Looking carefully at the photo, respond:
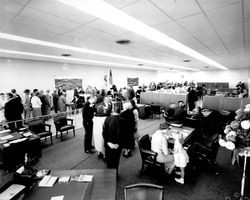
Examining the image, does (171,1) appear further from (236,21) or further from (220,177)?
(220,177)

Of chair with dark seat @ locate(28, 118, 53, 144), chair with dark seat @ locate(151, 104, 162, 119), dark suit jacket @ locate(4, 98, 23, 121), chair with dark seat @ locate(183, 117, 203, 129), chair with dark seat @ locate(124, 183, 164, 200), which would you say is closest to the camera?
chair with dark seat @ locate(124, 183, 164, 200)

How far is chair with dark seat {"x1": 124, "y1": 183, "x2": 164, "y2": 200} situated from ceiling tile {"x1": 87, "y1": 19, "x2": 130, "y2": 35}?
2.87 meters

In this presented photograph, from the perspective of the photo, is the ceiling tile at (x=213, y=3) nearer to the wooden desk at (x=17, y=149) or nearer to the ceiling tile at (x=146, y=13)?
the ceiling tile at (x=146, y=13)

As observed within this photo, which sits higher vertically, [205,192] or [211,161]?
[211,161]

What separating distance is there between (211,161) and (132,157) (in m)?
1.89

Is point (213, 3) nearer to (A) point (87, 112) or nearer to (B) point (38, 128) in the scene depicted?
(A) point (87, 112)

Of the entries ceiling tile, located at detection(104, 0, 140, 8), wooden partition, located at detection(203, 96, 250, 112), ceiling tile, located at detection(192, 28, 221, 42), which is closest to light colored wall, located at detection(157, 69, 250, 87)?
wooden partition, located at detection(203, 96, 250, 112)

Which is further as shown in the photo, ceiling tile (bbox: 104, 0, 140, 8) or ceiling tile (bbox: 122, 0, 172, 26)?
ceiling tile (bbox: 122, 0, 172, 26)

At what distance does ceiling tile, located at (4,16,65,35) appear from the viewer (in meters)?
2.86

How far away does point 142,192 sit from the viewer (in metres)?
1.68

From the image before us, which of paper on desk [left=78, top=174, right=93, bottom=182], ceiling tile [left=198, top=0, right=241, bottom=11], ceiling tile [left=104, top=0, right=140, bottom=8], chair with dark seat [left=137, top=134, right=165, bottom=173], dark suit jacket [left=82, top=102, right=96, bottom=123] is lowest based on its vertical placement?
chair with dark seat [left=137, top=134, right=165, bottom=173]

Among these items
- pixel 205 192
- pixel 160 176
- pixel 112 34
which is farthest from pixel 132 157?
Answer: pixel 112 34

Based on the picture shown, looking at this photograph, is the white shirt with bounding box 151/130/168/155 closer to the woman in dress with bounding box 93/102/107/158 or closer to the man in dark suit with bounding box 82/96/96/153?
the woman in dress with bounding box 93/102/107/158

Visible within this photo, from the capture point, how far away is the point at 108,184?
73.7 inches
